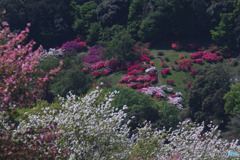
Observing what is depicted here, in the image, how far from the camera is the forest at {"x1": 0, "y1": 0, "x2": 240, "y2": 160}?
33.7 feet

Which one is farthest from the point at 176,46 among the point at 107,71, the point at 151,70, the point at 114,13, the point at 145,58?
the point at 114,13

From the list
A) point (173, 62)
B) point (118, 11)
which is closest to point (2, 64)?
point (173, 62)

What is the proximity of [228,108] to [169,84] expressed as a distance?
12464 mm

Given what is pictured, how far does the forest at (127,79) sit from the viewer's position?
10.3 meters

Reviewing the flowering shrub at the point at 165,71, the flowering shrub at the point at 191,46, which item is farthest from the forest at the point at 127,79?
the flowering shrub at the point at 191,46

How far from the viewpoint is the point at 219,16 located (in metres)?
47.4

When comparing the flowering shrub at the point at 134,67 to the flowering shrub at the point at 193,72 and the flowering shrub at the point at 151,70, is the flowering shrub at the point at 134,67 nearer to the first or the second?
the flowering shrub at the point at 151,70

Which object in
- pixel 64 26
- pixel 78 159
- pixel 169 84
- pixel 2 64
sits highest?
pixel 2 64

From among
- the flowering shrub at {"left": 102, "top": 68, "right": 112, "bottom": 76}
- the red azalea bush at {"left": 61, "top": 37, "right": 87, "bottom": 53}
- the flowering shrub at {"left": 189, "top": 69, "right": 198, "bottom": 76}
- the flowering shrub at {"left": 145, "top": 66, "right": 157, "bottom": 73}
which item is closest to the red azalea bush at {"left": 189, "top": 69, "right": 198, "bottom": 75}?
the flowering shrub at {"left": 189, "top": 69, "right": 198, "bottom": 76}

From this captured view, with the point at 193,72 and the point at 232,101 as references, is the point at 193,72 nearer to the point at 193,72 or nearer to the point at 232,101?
the point at 193,72

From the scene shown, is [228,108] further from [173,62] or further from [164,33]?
[164,33]

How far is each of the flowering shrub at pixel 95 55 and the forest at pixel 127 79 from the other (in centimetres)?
15

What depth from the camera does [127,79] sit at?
1657 inches

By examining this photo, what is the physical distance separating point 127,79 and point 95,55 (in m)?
10.1
